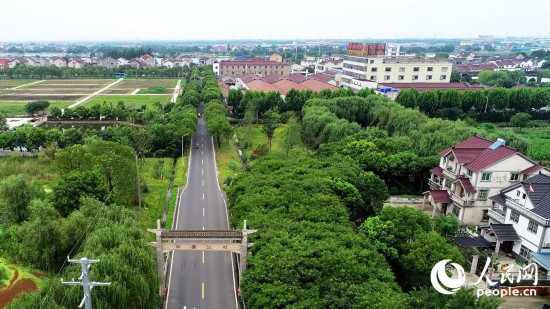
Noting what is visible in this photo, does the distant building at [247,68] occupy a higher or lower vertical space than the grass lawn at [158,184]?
higher

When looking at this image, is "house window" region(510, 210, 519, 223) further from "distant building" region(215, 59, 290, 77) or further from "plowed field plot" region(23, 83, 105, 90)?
"plowed field plot" region(23, 83, 105, 90)

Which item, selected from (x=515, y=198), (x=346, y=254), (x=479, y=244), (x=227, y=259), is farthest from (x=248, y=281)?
(x=515, y=198)

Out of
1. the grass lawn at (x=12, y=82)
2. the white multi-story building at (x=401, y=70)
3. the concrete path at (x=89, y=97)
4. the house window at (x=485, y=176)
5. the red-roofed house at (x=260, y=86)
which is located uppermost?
the white multi-story building at (x=401, y=70)

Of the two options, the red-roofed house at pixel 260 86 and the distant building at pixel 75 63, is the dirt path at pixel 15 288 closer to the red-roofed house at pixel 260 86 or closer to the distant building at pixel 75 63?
the red-roofed house at pixel 260 86

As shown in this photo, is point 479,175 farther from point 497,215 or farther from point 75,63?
point 75,63

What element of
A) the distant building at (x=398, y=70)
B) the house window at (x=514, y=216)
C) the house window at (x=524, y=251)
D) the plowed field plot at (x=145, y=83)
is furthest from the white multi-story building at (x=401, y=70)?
the house window at (x=524, y=251)

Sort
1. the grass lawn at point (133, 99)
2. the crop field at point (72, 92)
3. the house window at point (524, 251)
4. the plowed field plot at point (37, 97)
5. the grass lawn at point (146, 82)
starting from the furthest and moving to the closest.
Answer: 1. the grass lawn at point (146, 82)
2. the plowed field plot at point (37, 97)
3. the grass lawn at point (133, 99)
4. the crop field at point (72, 92)
5. the house window at point (524, 251)

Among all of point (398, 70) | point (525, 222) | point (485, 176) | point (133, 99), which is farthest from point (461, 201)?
point (133, 99)

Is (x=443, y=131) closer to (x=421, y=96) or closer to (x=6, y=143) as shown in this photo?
(x=421, y=96)
